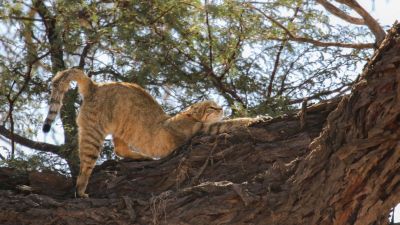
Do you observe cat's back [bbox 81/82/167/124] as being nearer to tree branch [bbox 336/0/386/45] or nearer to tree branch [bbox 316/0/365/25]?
tree branch [bbox 316/0/365/25]

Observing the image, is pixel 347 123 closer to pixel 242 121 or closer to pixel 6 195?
pixel 242 121

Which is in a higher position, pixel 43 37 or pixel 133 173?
pixel 43 37

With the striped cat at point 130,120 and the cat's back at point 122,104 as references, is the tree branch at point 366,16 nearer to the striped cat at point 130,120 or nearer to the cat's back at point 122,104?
the striped cat at point 130,120

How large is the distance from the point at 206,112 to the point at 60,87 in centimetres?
162

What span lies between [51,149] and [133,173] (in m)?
2.38

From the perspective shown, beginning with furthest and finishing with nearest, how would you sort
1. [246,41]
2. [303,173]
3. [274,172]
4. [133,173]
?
[246,41]
[133,173]
[274,172]
[303,173]

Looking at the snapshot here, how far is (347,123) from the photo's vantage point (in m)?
5.16

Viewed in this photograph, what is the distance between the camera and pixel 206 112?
25.7ft

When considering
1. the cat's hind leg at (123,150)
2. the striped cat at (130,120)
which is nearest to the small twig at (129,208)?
the striped cat at (130,120)

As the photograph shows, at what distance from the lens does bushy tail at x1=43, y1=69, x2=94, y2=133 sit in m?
7.25

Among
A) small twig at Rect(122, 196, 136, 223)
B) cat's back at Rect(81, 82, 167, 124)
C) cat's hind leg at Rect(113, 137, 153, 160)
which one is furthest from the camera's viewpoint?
cat's hind leg at Rect(113, 137, 153, 160)

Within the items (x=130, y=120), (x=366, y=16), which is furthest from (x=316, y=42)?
(x=130, y=120)

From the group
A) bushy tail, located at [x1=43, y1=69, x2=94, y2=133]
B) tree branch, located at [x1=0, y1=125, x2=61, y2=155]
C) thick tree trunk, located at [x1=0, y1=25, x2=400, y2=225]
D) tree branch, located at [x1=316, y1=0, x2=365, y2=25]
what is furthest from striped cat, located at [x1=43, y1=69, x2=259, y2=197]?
tree branch, located at [x1=316, y1=0, x2=365, y2=25]

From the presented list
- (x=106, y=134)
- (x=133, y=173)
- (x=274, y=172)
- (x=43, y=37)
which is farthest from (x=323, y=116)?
(x=43, y=37)
